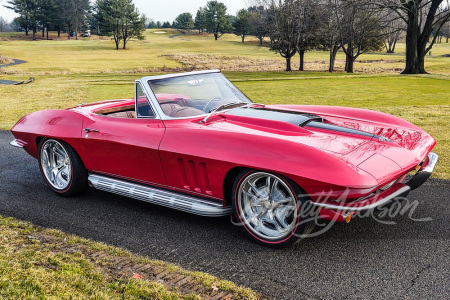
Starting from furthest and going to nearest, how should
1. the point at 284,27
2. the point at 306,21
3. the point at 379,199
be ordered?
the point at 284,27
the point at 306,21
the point at 379,199

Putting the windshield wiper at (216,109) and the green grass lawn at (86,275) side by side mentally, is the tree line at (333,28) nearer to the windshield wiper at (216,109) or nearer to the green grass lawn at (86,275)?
the windshield wiper at (216,109)

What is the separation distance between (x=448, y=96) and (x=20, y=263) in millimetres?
15481

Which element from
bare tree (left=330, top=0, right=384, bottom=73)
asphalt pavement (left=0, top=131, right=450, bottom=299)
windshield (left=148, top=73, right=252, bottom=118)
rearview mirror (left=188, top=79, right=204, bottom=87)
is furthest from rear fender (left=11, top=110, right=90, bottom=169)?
bare tree (left=330, top=0, right=384, bottom=73)

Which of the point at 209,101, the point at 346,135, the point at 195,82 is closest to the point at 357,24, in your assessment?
the point at 195,82

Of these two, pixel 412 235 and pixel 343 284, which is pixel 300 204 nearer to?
pixel 343 284

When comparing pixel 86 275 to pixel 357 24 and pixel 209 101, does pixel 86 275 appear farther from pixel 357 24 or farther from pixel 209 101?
pixel 357 24

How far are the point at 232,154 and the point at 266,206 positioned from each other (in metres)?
0.54

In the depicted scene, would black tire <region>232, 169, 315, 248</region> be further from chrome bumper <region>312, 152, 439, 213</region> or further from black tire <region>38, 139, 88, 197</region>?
black tire <region>38, 139, 88, 197</region>

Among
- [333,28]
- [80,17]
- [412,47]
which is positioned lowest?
[412,47]

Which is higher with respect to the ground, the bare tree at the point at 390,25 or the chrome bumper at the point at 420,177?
the bare tree at the point at 390,25

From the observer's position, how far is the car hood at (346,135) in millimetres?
3402

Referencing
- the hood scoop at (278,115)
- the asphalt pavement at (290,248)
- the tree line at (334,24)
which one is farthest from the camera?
the tree line at (334,24)

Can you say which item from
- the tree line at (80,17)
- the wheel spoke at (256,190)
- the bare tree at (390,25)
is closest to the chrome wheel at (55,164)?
the wheel spoke at (256,190)

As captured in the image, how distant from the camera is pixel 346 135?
3967 mm
